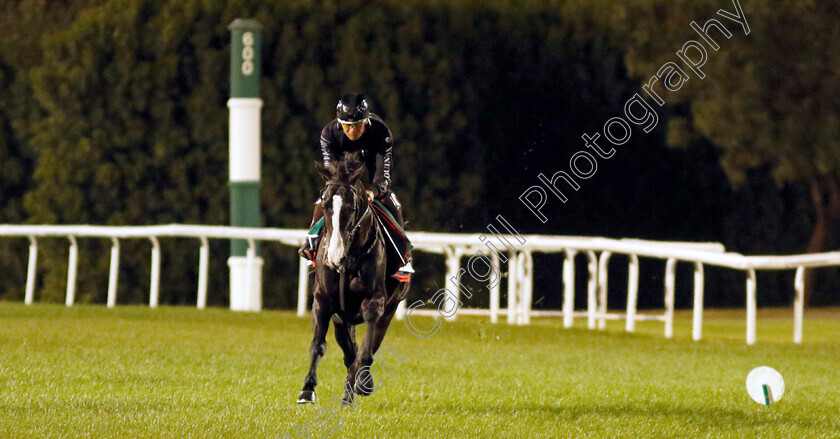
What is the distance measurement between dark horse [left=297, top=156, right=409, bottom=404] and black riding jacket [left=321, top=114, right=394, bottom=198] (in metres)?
0.22

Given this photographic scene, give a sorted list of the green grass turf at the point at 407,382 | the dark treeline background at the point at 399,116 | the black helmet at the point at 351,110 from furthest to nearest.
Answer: the dark treeline background at the point at 399,116 < the black helmet at the point at 351,110 < the green grass turf at the point at 407,382

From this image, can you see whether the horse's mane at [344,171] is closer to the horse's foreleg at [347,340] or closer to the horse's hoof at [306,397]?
the horse's foreleg at [347,340]

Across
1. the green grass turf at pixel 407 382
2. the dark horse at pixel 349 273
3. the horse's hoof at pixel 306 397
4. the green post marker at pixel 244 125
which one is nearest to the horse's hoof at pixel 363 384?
the dark horse at pixel 349 273

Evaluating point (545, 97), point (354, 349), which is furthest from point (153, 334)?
point (545, 97)

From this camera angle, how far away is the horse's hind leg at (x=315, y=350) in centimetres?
816

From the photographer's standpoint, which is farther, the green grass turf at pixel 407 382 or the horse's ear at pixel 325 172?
the horse's ear at pixel 325 172

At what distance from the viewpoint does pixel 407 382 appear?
31.7ft

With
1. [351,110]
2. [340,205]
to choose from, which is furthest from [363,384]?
[351,110]

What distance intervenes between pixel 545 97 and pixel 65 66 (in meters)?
4.88

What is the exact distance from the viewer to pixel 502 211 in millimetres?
16688

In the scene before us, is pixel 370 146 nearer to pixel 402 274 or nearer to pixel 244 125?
pixel 402 274

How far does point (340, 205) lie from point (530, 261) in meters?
6.32

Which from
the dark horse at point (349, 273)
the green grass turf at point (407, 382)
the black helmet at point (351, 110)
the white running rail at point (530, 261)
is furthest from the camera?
the white running rail at point (530, 261)

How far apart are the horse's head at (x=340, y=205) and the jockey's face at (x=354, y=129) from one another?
0.25m
